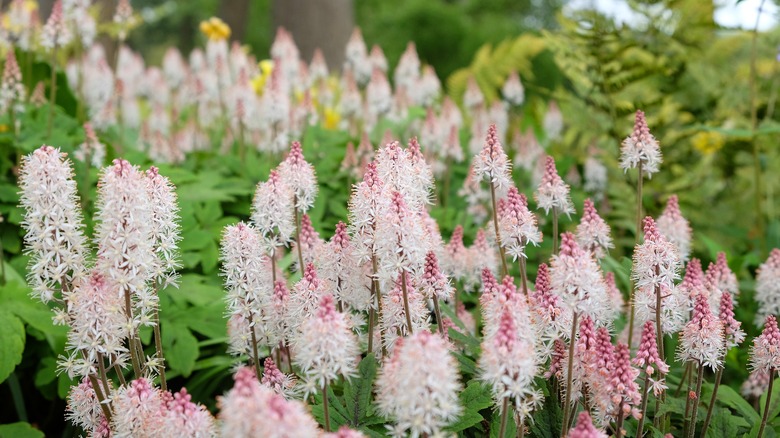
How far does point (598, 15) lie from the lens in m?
5.21

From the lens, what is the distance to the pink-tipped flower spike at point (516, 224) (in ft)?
7.88

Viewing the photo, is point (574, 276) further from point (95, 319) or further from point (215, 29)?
point (215, 29)

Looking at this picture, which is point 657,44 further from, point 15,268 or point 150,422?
point 150,422

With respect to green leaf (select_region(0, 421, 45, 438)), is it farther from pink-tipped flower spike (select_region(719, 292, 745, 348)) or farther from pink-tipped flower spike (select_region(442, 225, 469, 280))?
pink-tipped flower spike (select_region(719, 292, 745, 348))

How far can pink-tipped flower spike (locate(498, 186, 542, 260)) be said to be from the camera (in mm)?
2402

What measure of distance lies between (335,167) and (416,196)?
7.59ft

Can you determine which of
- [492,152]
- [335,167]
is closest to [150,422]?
[492,152]

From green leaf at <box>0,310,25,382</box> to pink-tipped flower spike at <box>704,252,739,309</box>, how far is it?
2438 mm

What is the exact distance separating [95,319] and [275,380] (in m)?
0.51

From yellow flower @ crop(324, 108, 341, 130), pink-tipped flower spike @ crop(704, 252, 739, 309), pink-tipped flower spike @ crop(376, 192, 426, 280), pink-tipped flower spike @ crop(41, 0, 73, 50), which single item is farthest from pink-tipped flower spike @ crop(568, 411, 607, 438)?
yellow flower @ crop(324, 108, 341, 130)

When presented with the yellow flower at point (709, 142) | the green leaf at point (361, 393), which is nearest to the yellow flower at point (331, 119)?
the yellow flower at point (709, 142)

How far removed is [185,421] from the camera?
1.81m

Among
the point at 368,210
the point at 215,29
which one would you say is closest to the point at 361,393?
the point at 368,210

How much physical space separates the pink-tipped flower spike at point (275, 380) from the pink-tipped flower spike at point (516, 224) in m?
0.81
